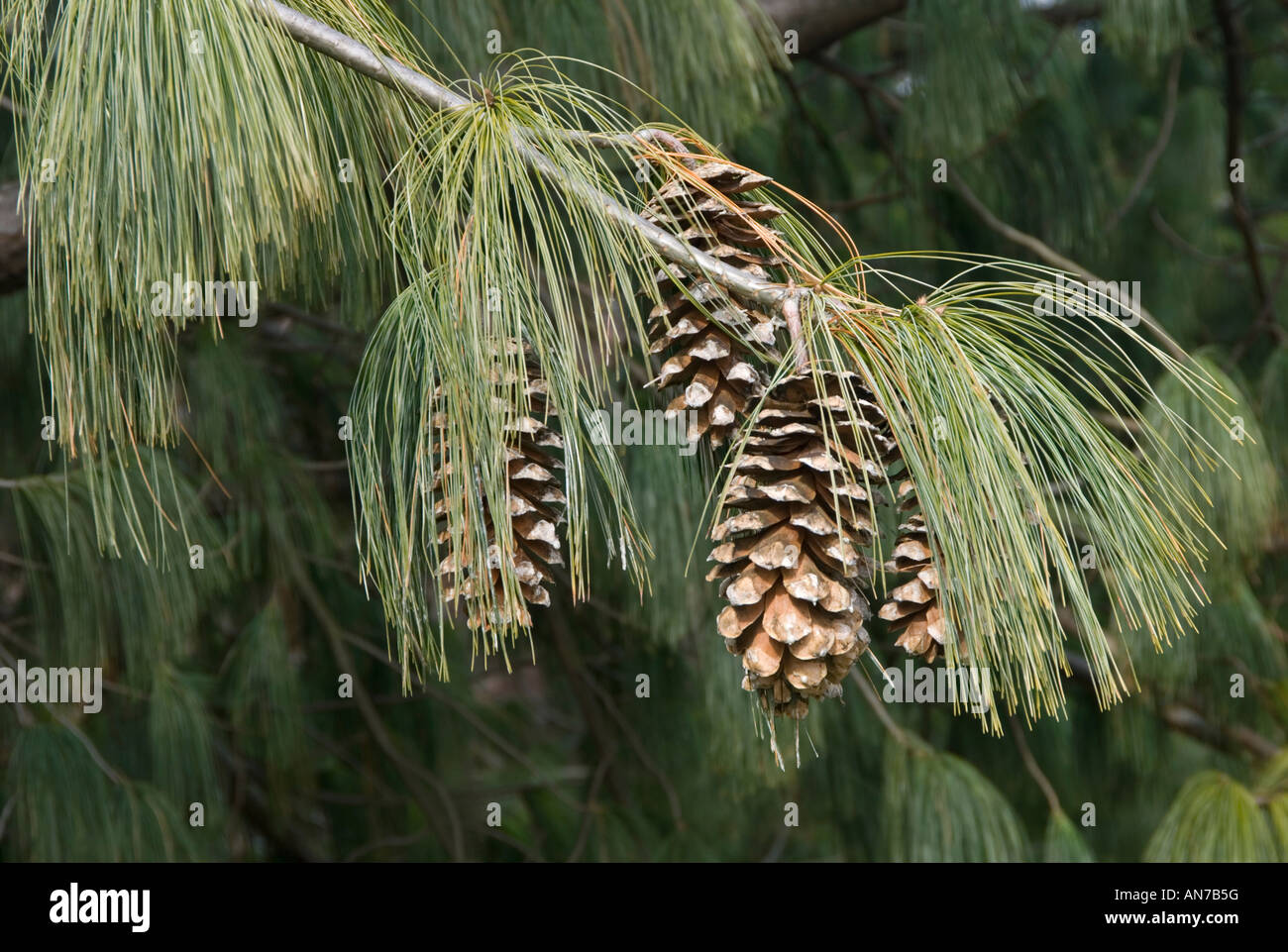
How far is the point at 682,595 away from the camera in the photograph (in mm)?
867

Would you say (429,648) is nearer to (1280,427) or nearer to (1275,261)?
(1280,427)

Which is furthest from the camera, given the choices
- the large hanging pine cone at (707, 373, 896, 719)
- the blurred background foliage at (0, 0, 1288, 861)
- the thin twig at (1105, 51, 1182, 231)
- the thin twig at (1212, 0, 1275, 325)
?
the thin twig at (1105, 51, 1182, 231)

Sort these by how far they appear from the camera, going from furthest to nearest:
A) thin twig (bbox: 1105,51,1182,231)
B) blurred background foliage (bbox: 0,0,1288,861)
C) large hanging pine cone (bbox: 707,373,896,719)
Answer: thin twig (bbox: 1105,51,1182,231) < blurred background foliage (bbox: 0,0,1288,861) < large hanging pine cone (bbox: 707,373,896,719)

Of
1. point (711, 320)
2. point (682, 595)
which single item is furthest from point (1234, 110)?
point (711, 320)

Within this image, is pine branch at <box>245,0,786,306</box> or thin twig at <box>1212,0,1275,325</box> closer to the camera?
pine branch at <box>245,0,786,306</box>

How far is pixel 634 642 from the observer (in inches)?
47.0

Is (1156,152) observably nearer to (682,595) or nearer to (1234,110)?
(1234,110)

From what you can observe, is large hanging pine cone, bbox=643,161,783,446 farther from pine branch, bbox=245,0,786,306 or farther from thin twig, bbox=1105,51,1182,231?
thin twig, bbox=1105,51,1182,231

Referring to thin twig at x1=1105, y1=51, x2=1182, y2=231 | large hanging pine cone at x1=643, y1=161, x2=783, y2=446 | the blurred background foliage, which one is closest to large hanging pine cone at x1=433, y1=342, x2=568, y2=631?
large hanging pine cone at x1=643, y1=161, x2=783, y2=446

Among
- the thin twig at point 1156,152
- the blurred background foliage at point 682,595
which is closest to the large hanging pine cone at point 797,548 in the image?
the blurred background foliage at point 682,595

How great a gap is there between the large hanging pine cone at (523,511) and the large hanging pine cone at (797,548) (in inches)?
3.1

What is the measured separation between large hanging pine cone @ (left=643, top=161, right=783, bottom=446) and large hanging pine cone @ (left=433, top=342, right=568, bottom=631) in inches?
2.2

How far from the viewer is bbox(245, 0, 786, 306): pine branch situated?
43 centimetres
